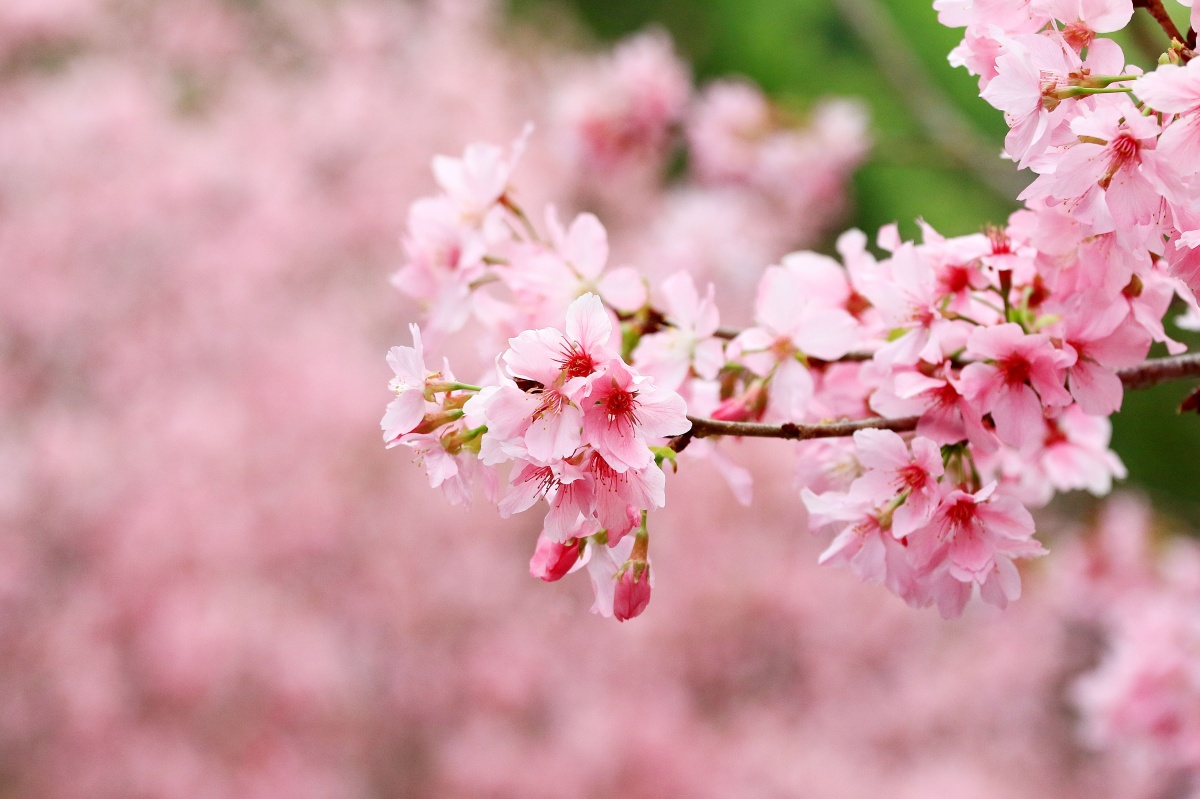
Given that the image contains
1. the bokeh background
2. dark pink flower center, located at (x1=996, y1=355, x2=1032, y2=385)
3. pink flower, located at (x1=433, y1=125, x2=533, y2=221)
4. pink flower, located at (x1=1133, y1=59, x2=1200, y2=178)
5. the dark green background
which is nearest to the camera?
pink flower, located at (x1=1133, y1=59, x2=1200, y2=178)

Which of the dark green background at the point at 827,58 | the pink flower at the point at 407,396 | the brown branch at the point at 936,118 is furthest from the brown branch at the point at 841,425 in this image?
the dark green background at the point at 827,58

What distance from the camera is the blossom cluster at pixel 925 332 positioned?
42 cm

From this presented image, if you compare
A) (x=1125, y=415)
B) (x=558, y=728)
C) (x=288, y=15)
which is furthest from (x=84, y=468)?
(x=1125, y=415)

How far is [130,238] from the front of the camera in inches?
118

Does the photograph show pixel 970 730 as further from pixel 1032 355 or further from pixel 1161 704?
pixel 1032 355

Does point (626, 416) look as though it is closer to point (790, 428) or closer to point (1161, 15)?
point (790, 428)

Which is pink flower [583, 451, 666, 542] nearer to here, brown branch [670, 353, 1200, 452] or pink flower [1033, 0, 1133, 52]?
brown branch [670, 353, 1200, 452]

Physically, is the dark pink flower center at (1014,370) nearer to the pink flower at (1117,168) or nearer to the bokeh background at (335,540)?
the pink flower at (1117,168)

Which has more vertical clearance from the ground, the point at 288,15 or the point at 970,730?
the point at 288,15

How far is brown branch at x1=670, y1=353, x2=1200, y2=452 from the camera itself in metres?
0.46

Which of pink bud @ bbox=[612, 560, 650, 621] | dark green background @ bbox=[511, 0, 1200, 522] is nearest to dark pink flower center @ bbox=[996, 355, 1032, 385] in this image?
pink bud @ bbox=[612, 560, 650, 621]

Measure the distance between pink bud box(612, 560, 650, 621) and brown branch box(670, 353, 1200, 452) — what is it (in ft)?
0.21

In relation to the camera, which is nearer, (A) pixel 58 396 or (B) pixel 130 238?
(A) pixel 58 396

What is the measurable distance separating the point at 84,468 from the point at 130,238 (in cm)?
82
